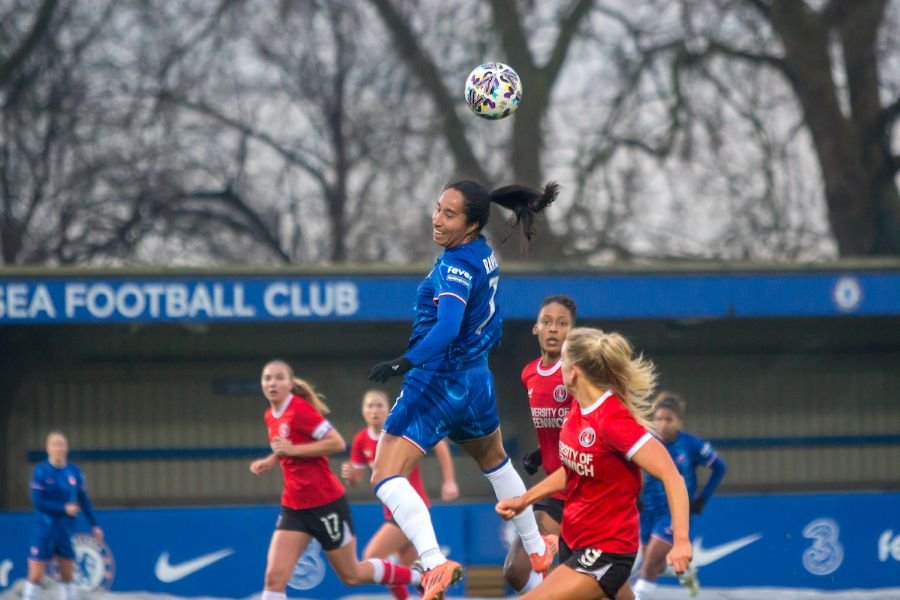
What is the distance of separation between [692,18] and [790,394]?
524 cm

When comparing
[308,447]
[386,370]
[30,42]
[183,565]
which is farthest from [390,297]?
[386,370]

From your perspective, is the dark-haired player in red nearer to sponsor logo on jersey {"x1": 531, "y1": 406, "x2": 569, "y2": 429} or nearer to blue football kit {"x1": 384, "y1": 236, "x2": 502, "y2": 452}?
sponsor logo on jersey {"x1": 531, "y1": 406, "x2": 569, "y2": 429}

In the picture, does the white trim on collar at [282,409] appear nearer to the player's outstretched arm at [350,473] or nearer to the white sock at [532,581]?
the player's outstretched arm at [350,473]

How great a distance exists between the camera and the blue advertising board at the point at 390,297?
1328 cm

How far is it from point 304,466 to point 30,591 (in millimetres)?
3919

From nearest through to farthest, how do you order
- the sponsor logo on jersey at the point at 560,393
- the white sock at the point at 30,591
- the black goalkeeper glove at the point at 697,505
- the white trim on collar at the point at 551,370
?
the sponsor logo on jersey at the point at 560,393, the white trim on collar at the point at 551,370, the black goalkeeper glove at the point at 697,505, the white sock at the point at 30,591

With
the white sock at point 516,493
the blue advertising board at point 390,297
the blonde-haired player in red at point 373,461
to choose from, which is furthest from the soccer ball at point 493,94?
the blue advertising board at point 390,297

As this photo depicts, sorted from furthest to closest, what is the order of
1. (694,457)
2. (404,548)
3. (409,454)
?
1. (694,457)
2. (404,548)
3. (409,454)

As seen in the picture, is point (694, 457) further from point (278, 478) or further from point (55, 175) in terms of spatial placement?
point (55, 175)

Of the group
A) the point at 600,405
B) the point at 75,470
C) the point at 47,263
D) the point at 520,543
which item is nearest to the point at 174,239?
the point at 47,263

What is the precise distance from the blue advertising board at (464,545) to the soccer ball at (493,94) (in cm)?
676

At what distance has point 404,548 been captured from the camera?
9.84 meters

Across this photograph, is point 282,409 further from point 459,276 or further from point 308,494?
point 459,276

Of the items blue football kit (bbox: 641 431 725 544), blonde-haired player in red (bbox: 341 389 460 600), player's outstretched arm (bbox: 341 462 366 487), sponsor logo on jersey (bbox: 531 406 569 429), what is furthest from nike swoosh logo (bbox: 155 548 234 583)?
sponsor logo on jersey (bbox: 531 406 569 429)
